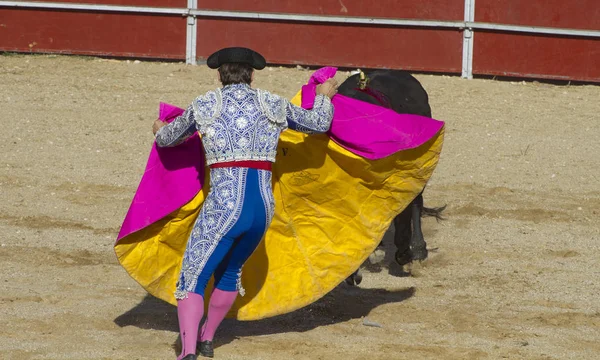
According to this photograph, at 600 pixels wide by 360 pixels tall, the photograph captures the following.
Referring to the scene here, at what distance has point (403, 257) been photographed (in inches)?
256

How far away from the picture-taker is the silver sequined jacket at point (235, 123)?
466 centimetres

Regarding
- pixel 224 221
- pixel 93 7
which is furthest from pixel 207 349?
pixel 93 7

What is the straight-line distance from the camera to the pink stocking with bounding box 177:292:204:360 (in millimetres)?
4656

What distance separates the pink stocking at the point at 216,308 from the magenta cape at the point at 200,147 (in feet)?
1.59

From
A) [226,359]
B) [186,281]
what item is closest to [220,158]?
[186,281]

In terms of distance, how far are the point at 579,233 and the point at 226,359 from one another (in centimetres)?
336

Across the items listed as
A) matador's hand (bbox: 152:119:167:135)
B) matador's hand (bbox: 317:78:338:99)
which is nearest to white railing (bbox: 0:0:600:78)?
matador's hand (bbox: 317:78:338:99)

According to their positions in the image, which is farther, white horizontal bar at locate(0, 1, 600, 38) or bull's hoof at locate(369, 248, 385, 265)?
white horizontal bar at locate(0, 1, 600, 38)

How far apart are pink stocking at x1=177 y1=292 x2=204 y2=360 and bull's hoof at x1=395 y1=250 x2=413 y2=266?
2014 mm

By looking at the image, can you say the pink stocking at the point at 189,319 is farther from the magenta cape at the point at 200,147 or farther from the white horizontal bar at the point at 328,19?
the white horizontal bar at the point at 328,19

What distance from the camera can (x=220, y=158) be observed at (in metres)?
4.68

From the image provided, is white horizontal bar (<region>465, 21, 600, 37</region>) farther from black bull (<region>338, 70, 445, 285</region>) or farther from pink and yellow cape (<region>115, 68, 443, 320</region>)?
pink and yellow cape (<region>115, 68, 443, 320</region>)

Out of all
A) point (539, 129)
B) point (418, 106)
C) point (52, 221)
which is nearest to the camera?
point (418, 106)

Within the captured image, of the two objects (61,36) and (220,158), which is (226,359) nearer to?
(220,158)
